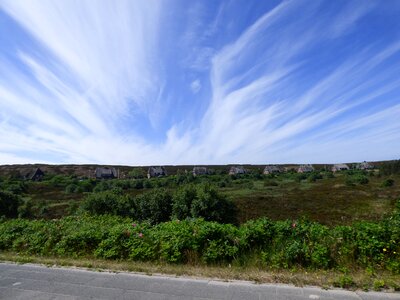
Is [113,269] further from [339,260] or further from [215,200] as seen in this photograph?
[215,200]

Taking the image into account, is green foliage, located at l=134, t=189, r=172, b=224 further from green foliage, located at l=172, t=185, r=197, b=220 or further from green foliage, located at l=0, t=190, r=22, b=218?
green foliage, located at l=0, t=190, r=22, b=218

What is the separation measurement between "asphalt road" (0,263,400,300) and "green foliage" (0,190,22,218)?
31.6 m

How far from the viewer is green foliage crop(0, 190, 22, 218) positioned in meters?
31.5

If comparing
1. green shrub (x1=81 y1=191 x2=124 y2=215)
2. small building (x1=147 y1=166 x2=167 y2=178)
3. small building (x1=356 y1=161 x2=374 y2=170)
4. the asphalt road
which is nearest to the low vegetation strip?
the asphalt road

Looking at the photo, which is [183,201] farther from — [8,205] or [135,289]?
[8,205]

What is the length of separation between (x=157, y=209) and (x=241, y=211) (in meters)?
10.5

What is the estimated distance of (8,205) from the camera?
32.1 metres

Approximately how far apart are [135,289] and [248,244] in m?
1.99

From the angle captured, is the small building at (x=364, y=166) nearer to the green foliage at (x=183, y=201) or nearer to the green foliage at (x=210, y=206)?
the green foliage at (x=210, y=206)

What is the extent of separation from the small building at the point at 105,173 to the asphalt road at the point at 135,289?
3465 inches

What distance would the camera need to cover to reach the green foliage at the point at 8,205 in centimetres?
3147

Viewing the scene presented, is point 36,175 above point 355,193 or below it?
above

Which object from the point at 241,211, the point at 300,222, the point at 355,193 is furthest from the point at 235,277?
the point at 355,193

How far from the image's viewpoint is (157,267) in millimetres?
4945
